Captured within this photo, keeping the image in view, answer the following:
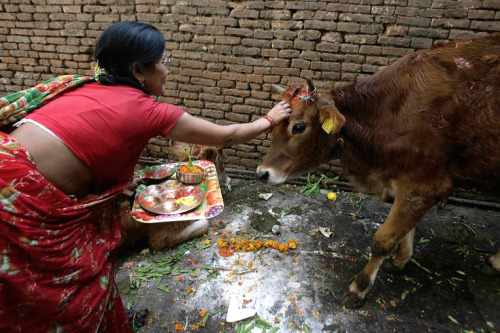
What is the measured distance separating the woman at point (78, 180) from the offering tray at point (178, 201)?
43 cm

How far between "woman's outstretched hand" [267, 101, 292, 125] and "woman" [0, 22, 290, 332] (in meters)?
0.78

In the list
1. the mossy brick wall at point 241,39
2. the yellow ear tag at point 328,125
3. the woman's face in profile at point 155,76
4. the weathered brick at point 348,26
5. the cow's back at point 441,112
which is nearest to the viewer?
the woman's face in profile at point 155,76

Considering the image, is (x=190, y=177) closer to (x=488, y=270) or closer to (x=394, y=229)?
(x=394, y=229)

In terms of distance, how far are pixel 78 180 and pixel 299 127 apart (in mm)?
1968

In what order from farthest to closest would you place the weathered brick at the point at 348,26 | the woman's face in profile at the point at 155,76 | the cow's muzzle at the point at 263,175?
the weathered brick at the point at 348,26 → the cow's muzzle at the point at 263,175 → the woman's face in profile at the point at 155,76

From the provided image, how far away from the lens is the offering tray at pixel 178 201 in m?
2.54

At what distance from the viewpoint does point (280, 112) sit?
9.52 feet

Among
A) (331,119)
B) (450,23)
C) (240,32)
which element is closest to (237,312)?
(331,119)

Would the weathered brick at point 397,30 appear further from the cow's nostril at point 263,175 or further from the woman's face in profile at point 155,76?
the woman's face in profile at point 155,76

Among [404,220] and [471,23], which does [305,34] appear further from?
[404,220]

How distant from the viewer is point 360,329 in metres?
2.75

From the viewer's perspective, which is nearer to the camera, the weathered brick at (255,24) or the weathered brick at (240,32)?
the weathered brick at (255,24)

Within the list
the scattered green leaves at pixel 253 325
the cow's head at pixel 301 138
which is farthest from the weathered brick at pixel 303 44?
the scattered green leaves at pixel 253 325

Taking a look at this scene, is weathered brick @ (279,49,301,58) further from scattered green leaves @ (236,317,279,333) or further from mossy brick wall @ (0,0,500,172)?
scattered green leaves @ (236,317,279,333)
